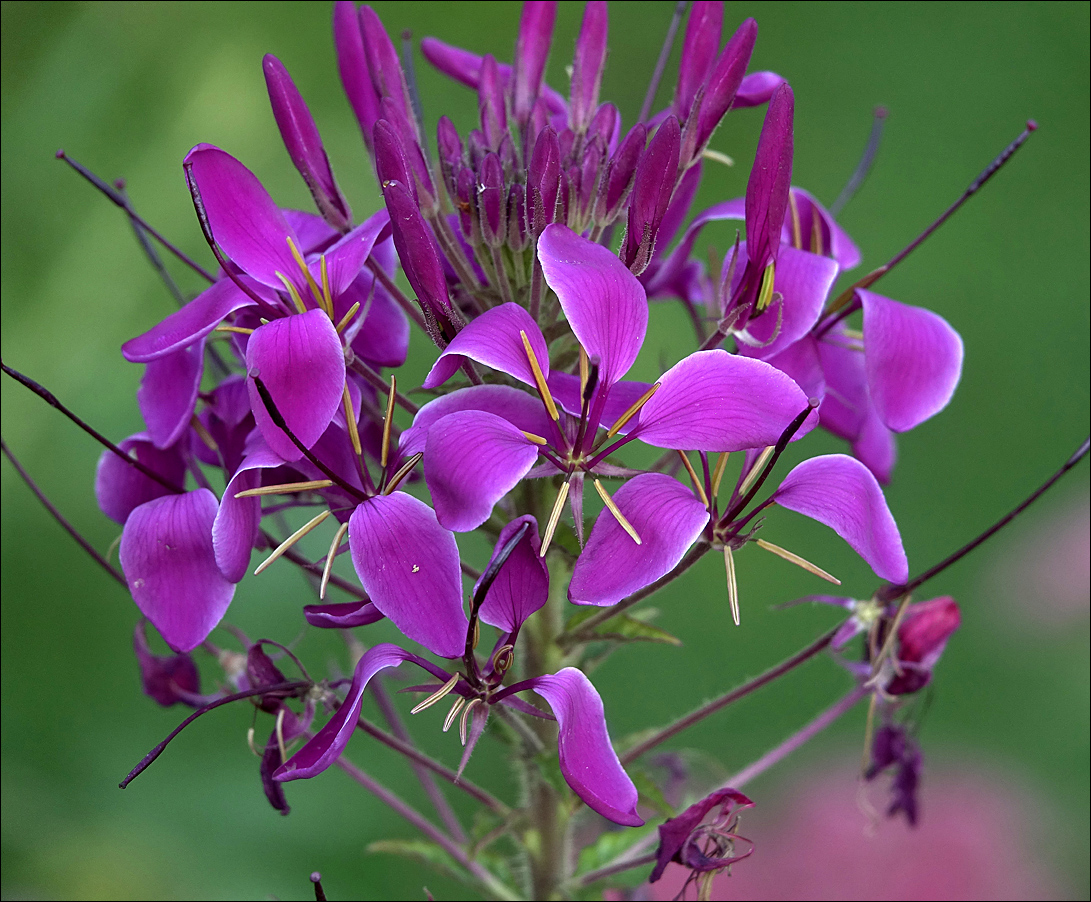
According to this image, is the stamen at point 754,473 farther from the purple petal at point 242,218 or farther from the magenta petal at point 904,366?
the purple petal at point 242,218

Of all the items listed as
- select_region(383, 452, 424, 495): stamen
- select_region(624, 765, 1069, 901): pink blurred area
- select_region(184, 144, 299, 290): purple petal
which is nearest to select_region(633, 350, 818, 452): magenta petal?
select_region(383, 452, 424, 495): stamen

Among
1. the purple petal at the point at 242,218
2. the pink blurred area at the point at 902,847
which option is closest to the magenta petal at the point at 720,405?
the purple petal at the point at 242,218

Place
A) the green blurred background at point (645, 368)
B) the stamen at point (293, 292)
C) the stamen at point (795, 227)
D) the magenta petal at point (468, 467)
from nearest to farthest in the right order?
the magenta petal at point (468, 467) < the stamen at point (293, 292) < the stamen at point (795, 227) < the green blurred background at point (645, 368)

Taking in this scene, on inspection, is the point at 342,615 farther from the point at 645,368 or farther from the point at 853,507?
A: the point at 645,368

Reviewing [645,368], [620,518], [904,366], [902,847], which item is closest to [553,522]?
[620,518]

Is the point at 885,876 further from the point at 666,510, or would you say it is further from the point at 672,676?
the point at 666,510

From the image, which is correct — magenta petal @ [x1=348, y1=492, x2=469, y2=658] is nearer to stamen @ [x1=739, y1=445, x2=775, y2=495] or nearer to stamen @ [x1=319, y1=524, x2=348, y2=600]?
stamen @ [x1=319, y1=524, x2=348, y2=600]

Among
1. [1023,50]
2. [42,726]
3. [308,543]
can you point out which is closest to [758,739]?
[308,543]
